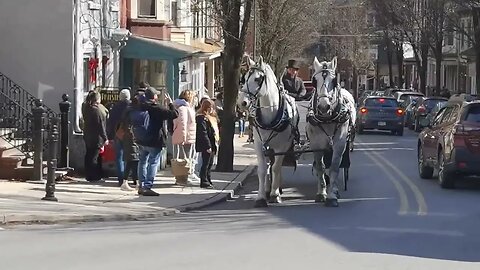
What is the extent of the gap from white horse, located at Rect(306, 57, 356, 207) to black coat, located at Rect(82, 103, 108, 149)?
4.71 metres

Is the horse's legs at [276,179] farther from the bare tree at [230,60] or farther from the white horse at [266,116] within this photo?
the bare tree at [230,60]

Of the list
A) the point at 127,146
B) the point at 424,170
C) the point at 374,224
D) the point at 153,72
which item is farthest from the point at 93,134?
the point at 153,72

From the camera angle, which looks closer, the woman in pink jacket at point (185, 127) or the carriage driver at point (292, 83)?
the carriage driver at point (292, 83)

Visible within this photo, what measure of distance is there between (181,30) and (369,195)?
23401 millimetres

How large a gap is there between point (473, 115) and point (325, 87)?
14.4 ft

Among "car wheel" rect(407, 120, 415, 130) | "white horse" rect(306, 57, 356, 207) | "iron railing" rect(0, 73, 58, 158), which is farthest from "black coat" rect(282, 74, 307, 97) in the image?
"car wheel" rect(407, 120, 415, 130)

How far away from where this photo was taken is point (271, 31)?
1612 inches

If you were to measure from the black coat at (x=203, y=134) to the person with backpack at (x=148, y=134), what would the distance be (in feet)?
4.48

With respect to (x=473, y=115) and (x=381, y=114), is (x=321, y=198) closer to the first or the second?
(x=473, y=115)

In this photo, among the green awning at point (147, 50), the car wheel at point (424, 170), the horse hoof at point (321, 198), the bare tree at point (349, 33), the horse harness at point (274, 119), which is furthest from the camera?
the bare tree at point (349, 33)

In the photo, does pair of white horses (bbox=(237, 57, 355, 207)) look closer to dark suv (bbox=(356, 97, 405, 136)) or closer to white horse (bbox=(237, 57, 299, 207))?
white horse (bbox=(237, 57, 299, 207))

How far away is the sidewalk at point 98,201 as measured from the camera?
14.4 meters

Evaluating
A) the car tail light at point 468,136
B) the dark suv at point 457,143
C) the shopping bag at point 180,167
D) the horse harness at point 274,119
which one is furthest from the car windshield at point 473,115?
the shopping bag at point 180,167

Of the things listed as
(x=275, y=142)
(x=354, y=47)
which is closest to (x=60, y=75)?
(x=275, y=142)
